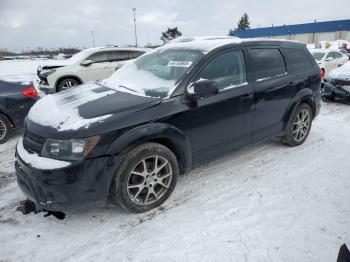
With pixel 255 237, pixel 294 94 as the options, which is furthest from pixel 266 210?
pixel 294 94

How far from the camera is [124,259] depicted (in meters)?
2.68

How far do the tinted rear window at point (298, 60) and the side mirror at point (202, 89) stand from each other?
1.94m

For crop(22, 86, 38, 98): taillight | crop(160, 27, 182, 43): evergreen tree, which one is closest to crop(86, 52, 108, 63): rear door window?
crop(22, 86, 38, 98): taillight

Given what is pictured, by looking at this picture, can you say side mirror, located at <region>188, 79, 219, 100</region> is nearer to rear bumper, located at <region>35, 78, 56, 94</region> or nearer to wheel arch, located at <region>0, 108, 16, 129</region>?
wheel arch, located at <region>0, 108, 16, 129</region>

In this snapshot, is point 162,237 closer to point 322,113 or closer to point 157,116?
point 157,116

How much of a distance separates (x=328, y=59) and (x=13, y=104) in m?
12.4

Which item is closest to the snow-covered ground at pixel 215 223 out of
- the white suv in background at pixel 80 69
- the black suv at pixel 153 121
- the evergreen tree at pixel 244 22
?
the black suv at pixel 153 121

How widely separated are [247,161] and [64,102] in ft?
8.72

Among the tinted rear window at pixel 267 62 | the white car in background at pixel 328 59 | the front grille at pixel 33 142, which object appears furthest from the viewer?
the white car in background at pixel 328 59

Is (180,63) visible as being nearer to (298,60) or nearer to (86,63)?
(298,60)

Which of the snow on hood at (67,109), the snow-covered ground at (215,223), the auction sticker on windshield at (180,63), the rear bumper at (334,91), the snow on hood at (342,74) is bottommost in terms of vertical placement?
the snow-covered ground at (215,223)

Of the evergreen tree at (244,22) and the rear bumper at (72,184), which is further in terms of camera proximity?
the evergreen tree at (244,22)

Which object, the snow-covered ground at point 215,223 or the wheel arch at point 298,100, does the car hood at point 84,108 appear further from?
the wheel arch at point 298,100

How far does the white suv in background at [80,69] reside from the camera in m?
9.41
